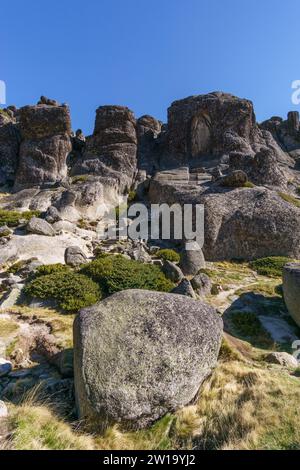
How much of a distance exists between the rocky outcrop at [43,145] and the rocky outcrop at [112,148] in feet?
8.26

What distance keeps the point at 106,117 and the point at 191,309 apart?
137 feet

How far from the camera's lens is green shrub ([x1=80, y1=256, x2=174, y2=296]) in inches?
561

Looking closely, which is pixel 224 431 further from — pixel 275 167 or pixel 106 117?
pixel 106 117

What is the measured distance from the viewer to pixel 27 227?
20594 millimetres

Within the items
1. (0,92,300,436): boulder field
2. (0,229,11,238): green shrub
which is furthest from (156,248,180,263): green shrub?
(0,229,11,238): green shrub

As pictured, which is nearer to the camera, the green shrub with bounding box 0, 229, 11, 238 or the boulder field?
the boulder field

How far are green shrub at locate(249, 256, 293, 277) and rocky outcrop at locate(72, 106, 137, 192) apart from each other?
61.2 ft

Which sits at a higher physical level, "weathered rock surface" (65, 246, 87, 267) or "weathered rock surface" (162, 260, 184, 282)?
"weathered rock surface" (65, 246, 87, 267)

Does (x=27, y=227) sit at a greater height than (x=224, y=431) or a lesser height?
greater

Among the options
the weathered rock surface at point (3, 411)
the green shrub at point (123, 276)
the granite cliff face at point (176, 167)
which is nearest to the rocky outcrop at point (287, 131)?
the granite cliff face at point (176, 167)

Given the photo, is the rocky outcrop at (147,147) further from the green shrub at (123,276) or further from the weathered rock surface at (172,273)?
the green shrub at (123,276)

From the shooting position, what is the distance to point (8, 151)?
40812 millimetres

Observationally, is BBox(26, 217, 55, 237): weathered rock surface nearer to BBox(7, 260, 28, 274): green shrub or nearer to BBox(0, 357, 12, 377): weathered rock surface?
BBox(7, 260, 28, 274): green shrub
